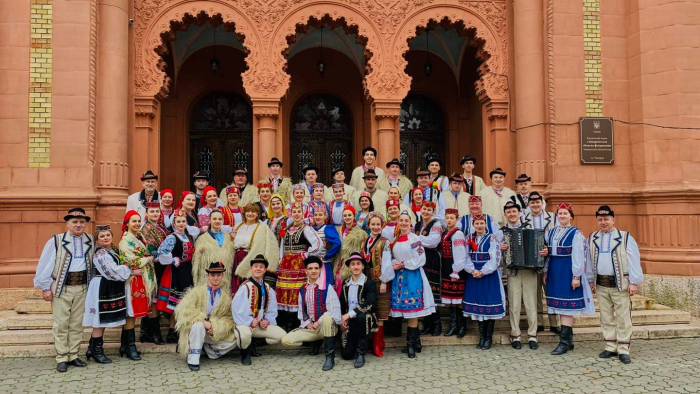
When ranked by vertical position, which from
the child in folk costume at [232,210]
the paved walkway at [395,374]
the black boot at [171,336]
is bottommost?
the paved walkway at [395,374]

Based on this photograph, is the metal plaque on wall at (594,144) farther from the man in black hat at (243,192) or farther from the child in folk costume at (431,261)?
the man in black hat at (243,192)

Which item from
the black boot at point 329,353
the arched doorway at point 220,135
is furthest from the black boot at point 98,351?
the arched doorway at point 220,135

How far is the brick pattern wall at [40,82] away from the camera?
28.2ft

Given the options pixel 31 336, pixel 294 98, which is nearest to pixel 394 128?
pixel 294 98

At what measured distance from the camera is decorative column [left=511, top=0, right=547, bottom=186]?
967cm

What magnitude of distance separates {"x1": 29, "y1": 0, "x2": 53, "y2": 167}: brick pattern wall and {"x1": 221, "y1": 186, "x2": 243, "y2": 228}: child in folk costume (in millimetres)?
3509

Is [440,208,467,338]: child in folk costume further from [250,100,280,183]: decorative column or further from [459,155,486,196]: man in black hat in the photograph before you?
[250,100,280,183]: decorative column

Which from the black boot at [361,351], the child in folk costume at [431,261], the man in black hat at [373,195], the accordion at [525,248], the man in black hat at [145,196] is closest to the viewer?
the black boot at [361,351]

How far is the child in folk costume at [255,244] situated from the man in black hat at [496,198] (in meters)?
3.26

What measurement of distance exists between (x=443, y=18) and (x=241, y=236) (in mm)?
6362

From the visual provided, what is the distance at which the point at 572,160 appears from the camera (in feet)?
31.0

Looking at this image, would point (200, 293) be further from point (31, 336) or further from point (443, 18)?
point (443, 18)

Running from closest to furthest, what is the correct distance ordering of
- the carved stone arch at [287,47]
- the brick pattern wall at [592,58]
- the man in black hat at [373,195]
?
the man in black hat at [373,195]
the brick pattern wall at [592,58]
the carved stone arch at [287,47]

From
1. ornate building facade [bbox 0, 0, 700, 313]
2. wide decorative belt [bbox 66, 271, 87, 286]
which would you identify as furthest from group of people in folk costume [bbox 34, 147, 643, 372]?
ornate building facade [bbox 0, 0, 700, 313]
